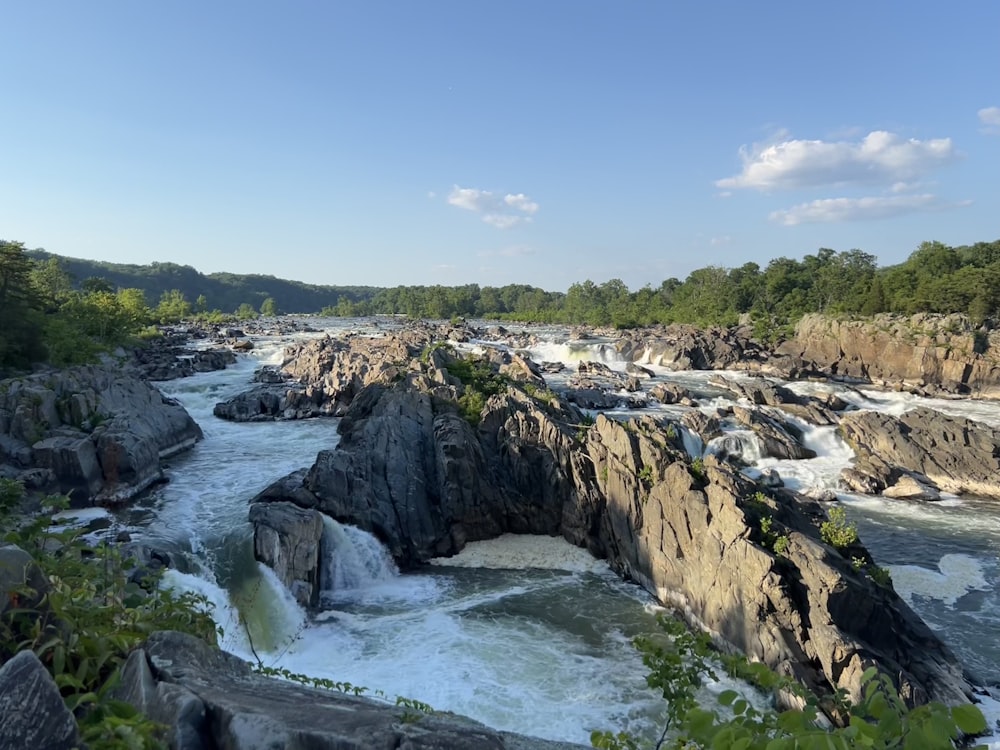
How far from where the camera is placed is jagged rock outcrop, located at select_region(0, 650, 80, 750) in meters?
3.76

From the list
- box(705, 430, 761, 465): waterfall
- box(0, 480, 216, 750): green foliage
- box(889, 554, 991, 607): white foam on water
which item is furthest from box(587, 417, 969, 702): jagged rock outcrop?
box(0, 480, 216, 750): green foliage

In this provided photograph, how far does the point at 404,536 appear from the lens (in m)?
Result: 24.2

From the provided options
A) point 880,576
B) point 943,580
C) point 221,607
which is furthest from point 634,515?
point 221,607

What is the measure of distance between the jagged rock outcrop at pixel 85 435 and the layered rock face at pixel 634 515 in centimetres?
853

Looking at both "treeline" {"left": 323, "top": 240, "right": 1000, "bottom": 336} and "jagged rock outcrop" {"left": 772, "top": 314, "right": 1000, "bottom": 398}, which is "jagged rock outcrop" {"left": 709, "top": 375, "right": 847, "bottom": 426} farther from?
"treeline" {"left": 323, "top": 240, "right": 1000, "bottom": 336}

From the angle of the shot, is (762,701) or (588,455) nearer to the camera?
(762,701)

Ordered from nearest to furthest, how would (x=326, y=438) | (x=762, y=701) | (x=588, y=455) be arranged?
(x=762, y=701), (x=588, y=455), (x=326, y=438)

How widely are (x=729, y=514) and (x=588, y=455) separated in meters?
7.53

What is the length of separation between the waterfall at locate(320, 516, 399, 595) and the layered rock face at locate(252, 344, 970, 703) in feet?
2.22

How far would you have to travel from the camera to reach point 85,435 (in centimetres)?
2873

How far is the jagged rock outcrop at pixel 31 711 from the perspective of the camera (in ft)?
12.3

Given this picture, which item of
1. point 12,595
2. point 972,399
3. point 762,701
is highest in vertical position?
point 12,595

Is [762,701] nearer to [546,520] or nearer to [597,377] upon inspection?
[546,520]

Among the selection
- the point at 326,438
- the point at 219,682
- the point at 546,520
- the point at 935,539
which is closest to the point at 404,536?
the point at 546,520
